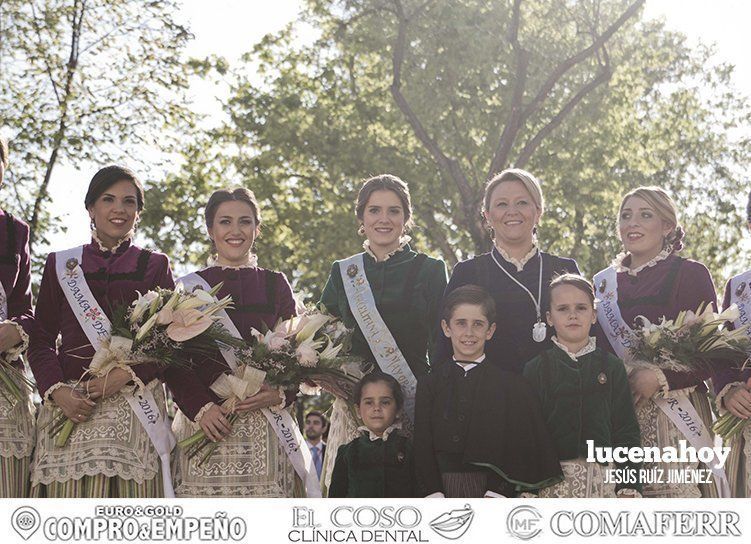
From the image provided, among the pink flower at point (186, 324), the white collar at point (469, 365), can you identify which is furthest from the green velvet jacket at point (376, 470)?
the pink flower at point (186, 324)

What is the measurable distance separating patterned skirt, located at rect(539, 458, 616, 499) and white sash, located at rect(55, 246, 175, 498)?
1.81 meters

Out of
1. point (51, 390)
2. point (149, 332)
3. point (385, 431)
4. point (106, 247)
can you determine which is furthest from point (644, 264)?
point (51, 390)

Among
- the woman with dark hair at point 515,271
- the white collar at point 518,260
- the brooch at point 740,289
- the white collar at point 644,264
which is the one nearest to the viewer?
the woman with dark hair at point 515,271

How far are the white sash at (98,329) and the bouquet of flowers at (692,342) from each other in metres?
2.42

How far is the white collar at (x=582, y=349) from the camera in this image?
18.5 ft

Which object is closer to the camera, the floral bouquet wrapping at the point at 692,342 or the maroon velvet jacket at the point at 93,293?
the maroon velvet jacket at the point at 93,293

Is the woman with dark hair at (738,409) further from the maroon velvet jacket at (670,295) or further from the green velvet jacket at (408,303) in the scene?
the green velvet jacket at (408,303)

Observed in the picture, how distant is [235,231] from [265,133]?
14810 mm

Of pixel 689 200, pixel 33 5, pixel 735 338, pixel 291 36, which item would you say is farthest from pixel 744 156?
pixel 735 338

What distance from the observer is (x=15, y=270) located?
583 centimetres

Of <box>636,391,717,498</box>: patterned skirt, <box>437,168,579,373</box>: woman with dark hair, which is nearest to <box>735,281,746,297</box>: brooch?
<box>636,391,717,498</box>: patterned skirt

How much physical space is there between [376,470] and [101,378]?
1.39 meters

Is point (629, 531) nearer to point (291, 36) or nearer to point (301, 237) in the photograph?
point (301, 237)

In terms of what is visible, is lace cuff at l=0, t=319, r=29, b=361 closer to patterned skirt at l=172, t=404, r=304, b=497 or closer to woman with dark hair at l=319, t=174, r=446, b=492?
patterned skirt at l=172, t=404, r=304, b=497
